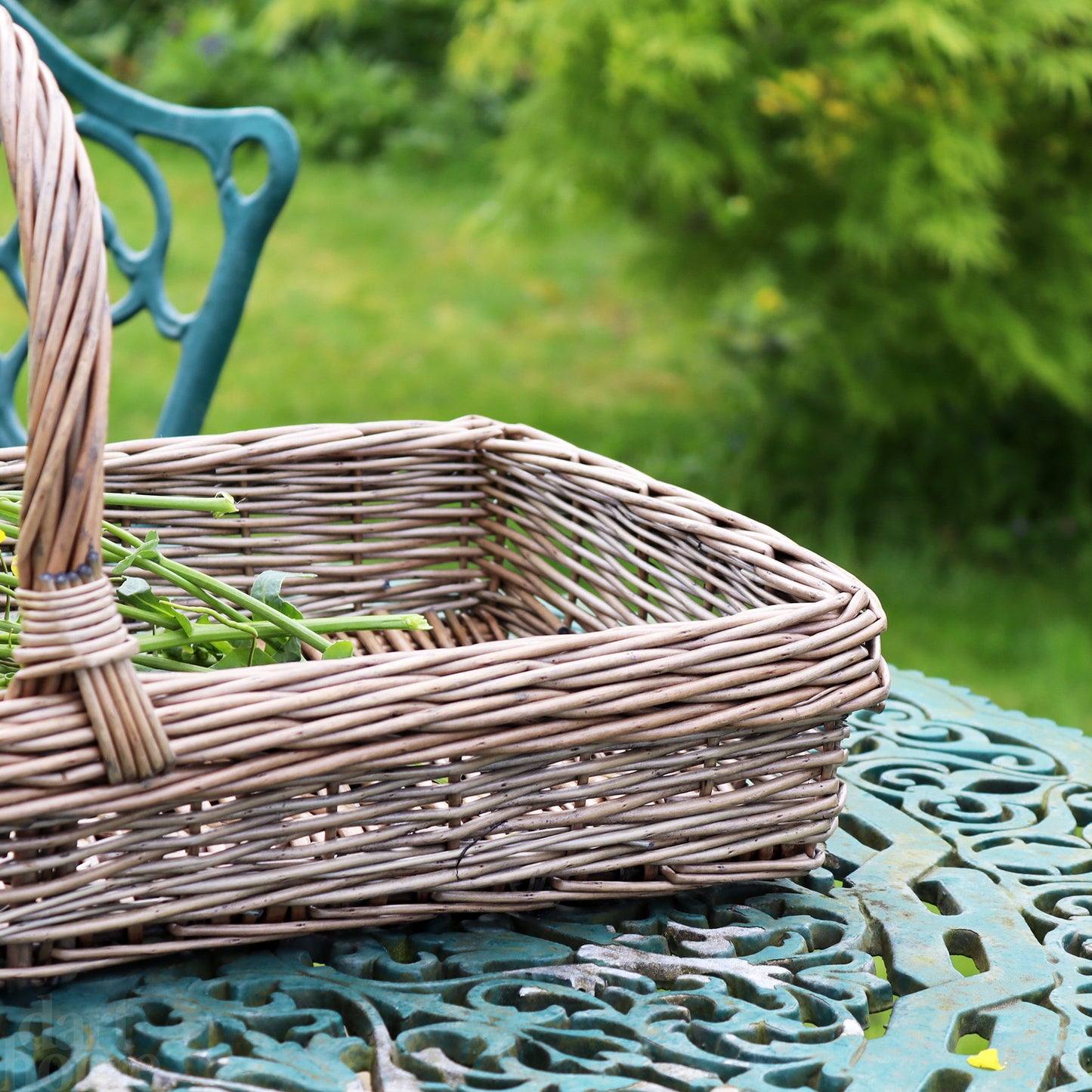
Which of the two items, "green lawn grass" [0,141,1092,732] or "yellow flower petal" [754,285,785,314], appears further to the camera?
"yellow flower petal" [754,285,785,314]

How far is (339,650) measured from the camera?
80cm

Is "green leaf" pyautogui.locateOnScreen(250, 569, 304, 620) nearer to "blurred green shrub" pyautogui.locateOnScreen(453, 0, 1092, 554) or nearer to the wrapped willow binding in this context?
the wrapped willow binding

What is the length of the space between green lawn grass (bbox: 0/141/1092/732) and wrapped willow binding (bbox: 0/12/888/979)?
1.76m

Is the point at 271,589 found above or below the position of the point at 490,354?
above

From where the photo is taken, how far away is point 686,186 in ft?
8.29

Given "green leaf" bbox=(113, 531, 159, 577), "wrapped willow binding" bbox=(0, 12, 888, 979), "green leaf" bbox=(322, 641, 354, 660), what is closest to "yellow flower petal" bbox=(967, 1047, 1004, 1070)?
"wrapped willow binding" bbox=(0, 12, 888, 979)

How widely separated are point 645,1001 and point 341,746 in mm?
211

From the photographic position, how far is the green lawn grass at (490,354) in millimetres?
2736

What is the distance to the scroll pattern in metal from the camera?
0.64 meters

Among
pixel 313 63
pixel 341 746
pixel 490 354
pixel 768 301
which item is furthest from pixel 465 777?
pixel 313 63

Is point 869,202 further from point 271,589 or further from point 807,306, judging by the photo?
point 271,589

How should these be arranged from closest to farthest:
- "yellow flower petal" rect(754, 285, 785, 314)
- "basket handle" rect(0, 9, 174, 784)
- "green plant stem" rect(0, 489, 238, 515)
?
"basket handle" rect(0, 9, 174, 784)
"green plant stem" rect(0, 489, 238, 515)
"yellow flower petal" rect(754, 285, 785, 314)

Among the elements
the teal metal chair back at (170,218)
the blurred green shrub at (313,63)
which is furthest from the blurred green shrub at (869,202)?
the blurred green shrub at (313,63)

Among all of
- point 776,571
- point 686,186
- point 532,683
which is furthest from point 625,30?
point 532,683
